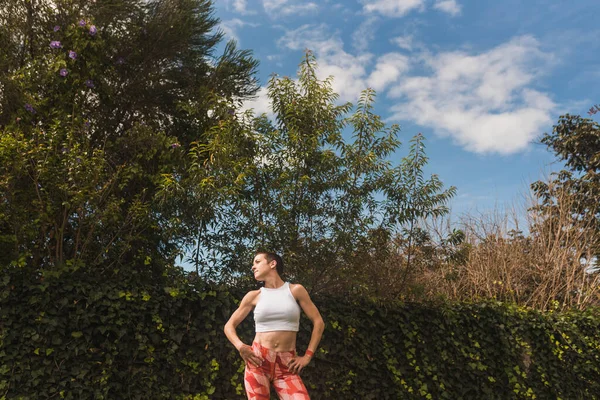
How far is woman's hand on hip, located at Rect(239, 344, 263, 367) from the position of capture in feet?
12.8

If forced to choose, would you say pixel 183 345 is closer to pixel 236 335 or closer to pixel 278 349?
pixel 236 335

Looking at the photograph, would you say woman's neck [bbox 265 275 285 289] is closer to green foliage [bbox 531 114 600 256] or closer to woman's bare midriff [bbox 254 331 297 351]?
woman's bare midriff [bbox 254 331 297 351]

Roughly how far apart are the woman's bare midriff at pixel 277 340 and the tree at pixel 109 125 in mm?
2803

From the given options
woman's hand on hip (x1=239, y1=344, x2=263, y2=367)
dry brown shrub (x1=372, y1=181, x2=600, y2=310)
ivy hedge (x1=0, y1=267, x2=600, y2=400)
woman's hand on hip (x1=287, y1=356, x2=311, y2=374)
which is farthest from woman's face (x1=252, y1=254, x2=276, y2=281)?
dry brown shrub (x1=372, y1=181, x2=600, y2=310)

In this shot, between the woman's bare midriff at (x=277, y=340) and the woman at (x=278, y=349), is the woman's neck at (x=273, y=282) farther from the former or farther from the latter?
the woman's bare midriff at (x=277, y=340)

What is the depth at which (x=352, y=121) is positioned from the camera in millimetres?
7734

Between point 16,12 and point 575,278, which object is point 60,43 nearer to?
point 16,12

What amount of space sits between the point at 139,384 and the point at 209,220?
6.98 ft

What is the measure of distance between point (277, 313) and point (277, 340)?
0.65ft

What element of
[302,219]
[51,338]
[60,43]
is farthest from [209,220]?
[60,43]

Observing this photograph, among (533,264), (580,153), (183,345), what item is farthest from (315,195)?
(580,153)

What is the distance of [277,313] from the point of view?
13.4 ft

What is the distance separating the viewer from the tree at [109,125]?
6734 mm

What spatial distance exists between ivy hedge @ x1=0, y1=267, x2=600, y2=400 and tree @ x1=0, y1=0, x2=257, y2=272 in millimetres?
465
